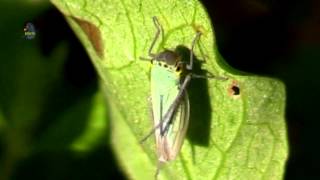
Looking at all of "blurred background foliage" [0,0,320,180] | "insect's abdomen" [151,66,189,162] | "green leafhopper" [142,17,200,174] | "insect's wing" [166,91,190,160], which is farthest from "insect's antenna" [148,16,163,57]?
"blurred background foliage" [0,0,320,180]

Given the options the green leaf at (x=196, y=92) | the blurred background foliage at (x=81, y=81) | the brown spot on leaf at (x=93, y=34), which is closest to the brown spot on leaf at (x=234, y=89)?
the green leaf at (x=196, y=92)

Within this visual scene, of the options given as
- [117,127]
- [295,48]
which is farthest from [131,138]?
[295,48]

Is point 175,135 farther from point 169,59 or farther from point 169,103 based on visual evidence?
point 169,59

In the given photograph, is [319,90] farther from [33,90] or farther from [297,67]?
[33,90]

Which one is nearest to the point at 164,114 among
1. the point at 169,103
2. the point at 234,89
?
the point at 169,103

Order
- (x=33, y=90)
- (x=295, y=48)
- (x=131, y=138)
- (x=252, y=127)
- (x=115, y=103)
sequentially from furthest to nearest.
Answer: (x=295, y=48) → (x=33, y=90) → (x=131, y=138) → (x=115, y=103) → (x=252, y=127)

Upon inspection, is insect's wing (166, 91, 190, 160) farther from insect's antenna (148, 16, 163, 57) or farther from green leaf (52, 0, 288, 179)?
insect's antenna (148, 16, 163, 57)

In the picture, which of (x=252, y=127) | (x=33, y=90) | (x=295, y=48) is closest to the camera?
(x=252, y=127)
